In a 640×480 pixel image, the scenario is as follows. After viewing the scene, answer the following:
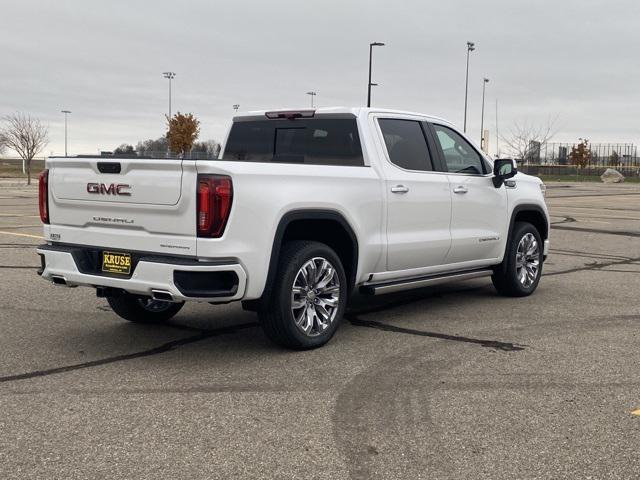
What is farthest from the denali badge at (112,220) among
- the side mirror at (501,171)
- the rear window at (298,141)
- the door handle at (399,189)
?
the side mirror at (501,171)

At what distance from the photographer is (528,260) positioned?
28.1ft

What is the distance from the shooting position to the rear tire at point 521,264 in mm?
8219

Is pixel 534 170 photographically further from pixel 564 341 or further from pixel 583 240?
pixel 564 341

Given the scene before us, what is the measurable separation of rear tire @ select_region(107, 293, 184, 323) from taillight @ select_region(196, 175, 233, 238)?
175 centimetres

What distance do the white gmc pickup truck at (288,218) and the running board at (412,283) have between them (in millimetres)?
16

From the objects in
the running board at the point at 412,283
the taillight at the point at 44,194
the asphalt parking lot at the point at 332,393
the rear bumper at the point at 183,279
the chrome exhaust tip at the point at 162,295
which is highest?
the taillight at the point at 44,194

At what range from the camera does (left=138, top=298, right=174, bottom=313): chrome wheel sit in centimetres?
673

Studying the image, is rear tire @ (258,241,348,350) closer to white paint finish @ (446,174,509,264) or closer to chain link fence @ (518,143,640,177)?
white paint finish @ (446,174,509,264)

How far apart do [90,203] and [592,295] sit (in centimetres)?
550

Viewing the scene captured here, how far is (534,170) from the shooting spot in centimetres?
8512

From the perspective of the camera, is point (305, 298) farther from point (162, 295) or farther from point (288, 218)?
point (162, 295)

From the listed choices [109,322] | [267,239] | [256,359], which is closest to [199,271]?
[267,239]

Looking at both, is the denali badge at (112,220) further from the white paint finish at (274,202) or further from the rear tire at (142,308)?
the rear tire at (142,308)

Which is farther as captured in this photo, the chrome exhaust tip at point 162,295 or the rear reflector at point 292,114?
the rear reflector at point 292,114
